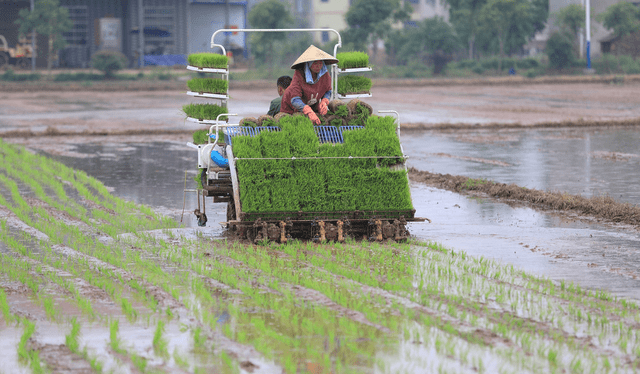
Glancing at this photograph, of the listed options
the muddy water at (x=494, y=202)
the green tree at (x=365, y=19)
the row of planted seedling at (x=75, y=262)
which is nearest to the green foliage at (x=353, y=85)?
the muddy water at (x=494, y=202)

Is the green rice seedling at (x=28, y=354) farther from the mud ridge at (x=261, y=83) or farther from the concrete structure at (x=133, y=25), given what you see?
the concrete structure at (x=133, y=25)

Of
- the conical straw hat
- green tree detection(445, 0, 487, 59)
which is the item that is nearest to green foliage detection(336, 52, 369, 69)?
the conical straw hat

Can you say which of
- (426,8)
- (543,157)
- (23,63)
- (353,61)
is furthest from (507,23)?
(353,61)

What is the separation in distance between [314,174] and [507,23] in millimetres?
50032

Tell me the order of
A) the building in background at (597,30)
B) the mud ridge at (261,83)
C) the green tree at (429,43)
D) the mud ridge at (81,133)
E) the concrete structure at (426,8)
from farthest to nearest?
the concrete structure at (426,8) → the green tree at (429,43) → the building in background at (597,30) → the mud ridge at (261,83) → the mud ridge at (81,133)

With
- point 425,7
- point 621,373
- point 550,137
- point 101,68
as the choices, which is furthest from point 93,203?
point 425,7

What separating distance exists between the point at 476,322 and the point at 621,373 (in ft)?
4.20

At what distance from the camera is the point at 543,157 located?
18.5 metres

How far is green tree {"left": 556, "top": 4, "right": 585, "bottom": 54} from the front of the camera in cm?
5566

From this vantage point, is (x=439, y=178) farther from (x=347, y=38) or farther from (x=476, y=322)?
(x=347, y=38)

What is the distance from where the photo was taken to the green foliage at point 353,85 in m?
11.5

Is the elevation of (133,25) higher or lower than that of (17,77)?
higher

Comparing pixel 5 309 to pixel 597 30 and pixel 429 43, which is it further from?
pixel 597 30

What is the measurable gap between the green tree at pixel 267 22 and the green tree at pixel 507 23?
42.8ft
